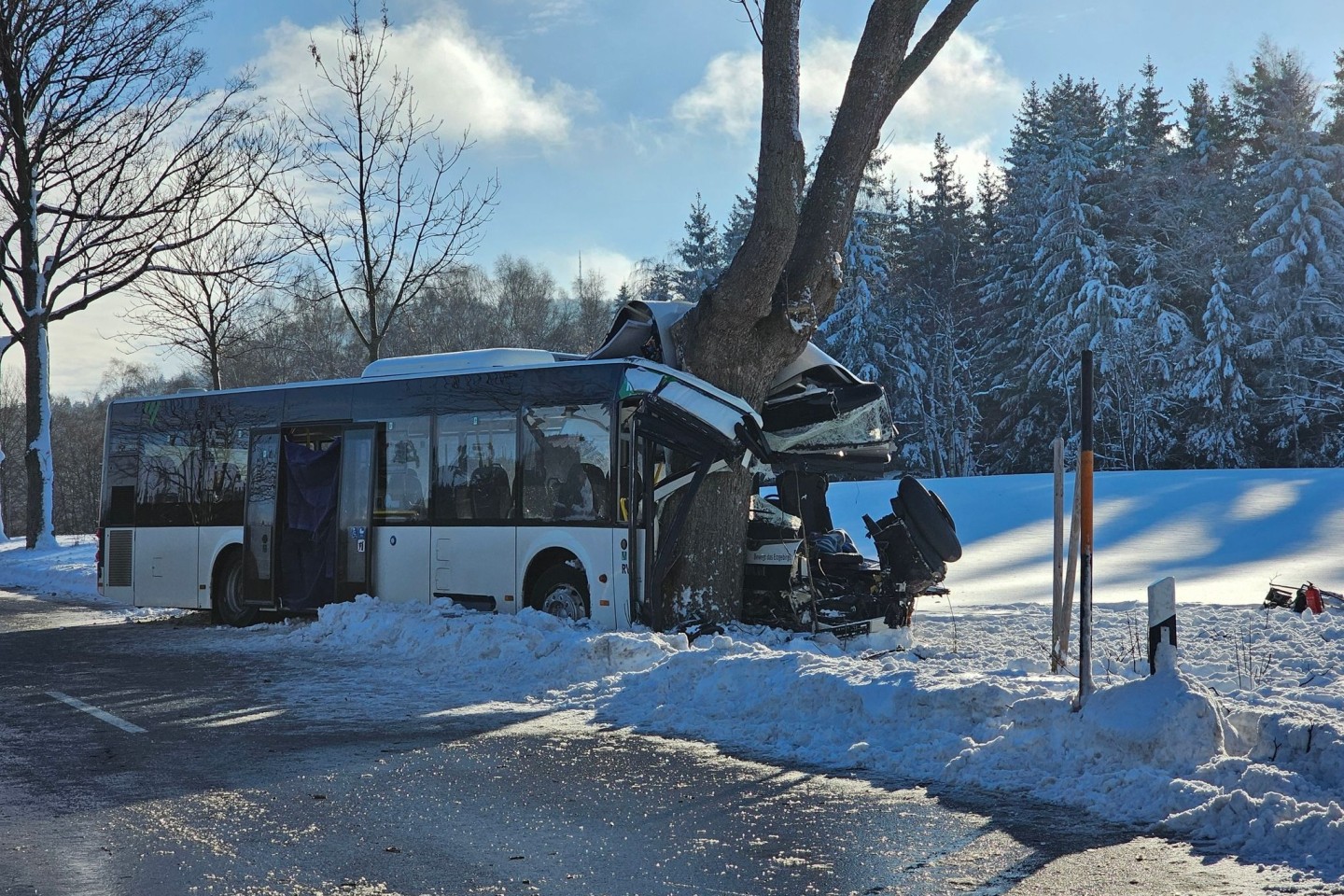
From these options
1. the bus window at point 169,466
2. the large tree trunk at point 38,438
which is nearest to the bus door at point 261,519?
the bus window at point 169,466

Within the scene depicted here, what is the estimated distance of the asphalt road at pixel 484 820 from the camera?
4.91 meters

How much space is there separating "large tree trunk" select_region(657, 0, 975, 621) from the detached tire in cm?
177

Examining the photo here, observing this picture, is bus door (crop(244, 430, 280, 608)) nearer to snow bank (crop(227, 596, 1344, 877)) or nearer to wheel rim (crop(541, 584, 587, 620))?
snow bank (crop(227, 596, 1344, 877))

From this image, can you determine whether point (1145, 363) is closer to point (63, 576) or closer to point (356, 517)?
point (63, 576)

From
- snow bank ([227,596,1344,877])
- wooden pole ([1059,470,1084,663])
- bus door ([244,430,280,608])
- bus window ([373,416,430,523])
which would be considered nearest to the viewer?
snow bank ([227,596,1344,877])

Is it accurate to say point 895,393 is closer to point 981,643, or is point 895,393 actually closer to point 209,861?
point 981,643

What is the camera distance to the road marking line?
8.59 metres

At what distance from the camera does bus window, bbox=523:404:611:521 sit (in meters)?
12.9

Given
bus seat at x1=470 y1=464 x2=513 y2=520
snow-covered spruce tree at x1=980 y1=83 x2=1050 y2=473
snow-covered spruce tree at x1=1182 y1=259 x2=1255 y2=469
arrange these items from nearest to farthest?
bus seat at x1=470 y1=464 x2=513 y2=520 < snow-covered spruce tree at x1=1182 y1=259 x2=1255 y2=469 < snow-covered spruce tree at x1=980 y1=83 x2=1050 y2=473

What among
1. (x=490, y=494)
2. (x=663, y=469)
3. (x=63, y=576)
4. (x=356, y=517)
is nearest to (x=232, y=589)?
(x=356, y=517)

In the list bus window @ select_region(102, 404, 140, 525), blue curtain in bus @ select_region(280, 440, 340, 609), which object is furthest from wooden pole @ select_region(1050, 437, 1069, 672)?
bus window @ select_region(102, 404, 140, 525)

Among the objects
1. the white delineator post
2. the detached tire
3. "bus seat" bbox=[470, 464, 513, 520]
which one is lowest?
the white delineator post

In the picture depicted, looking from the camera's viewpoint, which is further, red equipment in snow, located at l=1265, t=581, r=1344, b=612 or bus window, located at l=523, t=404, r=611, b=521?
red equipment in snow, located at l=1265, t=581, r=1344, b=612

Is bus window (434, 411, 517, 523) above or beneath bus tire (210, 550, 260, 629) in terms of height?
above
